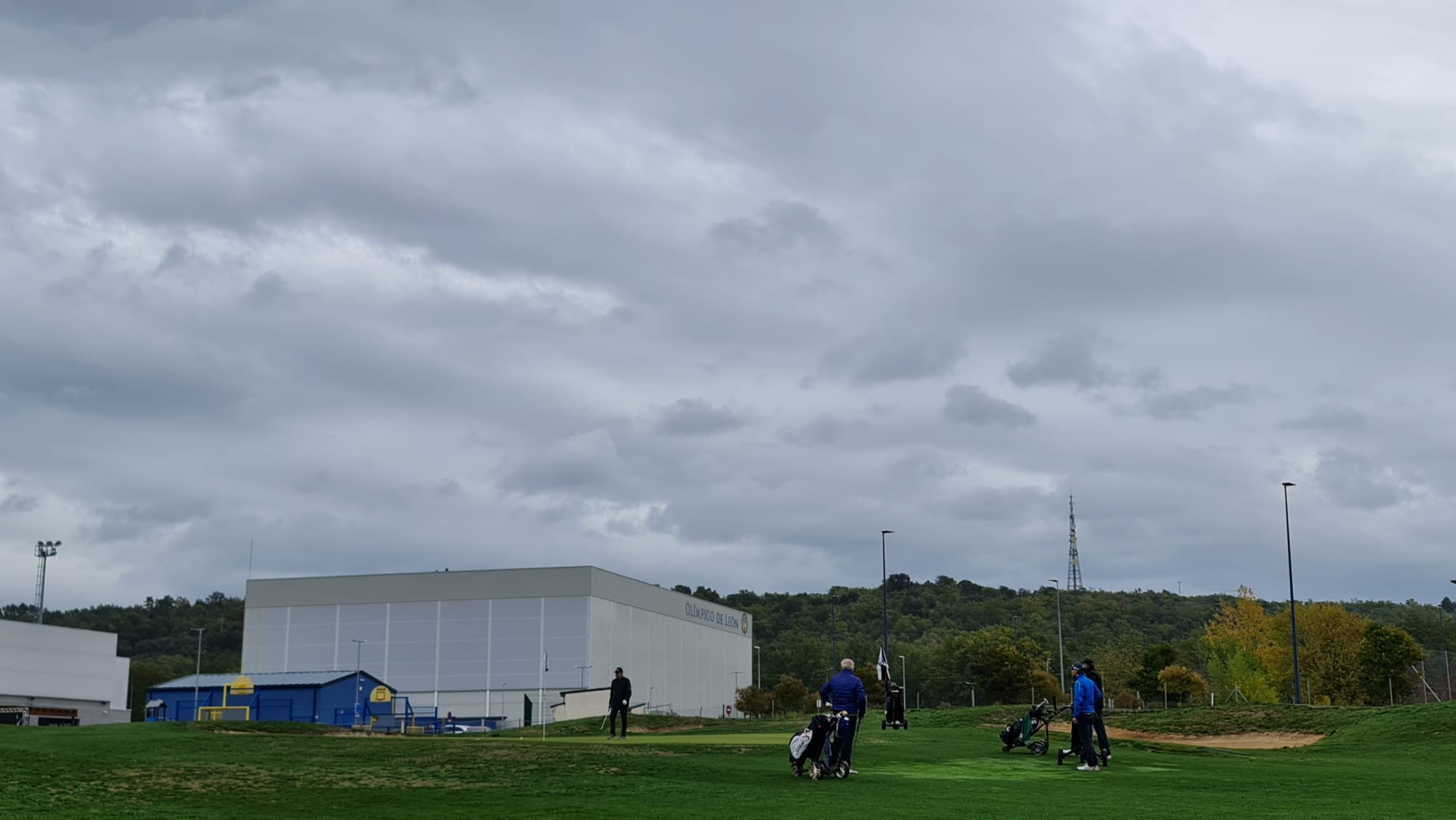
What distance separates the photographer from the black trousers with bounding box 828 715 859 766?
2050 centimetres

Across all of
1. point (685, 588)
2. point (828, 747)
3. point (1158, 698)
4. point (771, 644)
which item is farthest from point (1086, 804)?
point (685, 588)

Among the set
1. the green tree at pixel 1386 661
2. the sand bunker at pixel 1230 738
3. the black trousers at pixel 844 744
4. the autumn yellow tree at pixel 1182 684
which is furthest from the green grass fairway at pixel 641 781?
the green tree at pixel 1386 661

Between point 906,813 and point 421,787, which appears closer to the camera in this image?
point 906,813

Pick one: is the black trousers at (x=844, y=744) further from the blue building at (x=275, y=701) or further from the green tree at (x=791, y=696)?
the green tree at (x=791, y=696)

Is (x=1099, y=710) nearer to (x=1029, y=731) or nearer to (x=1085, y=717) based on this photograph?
(x=1085, y=717)

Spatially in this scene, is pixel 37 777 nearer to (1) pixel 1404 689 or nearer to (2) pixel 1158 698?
(1) pixel 1404 689

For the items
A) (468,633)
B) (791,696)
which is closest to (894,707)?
(791,696)

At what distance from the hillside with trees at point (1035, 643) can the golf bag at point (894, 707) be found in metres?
44.9

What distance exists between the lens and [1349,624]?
285ft

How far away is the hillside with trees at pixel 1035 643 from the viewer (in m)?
83.2

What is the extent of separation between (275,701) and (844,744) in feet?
184

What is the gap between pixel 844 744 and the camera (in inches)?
811

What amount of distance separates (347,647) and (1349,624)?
69100 mm

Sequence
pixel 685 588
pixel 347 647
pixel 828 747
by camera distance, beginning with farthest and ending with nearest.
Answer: pixel 685 588, pixel 347 647, pixel 828 747
